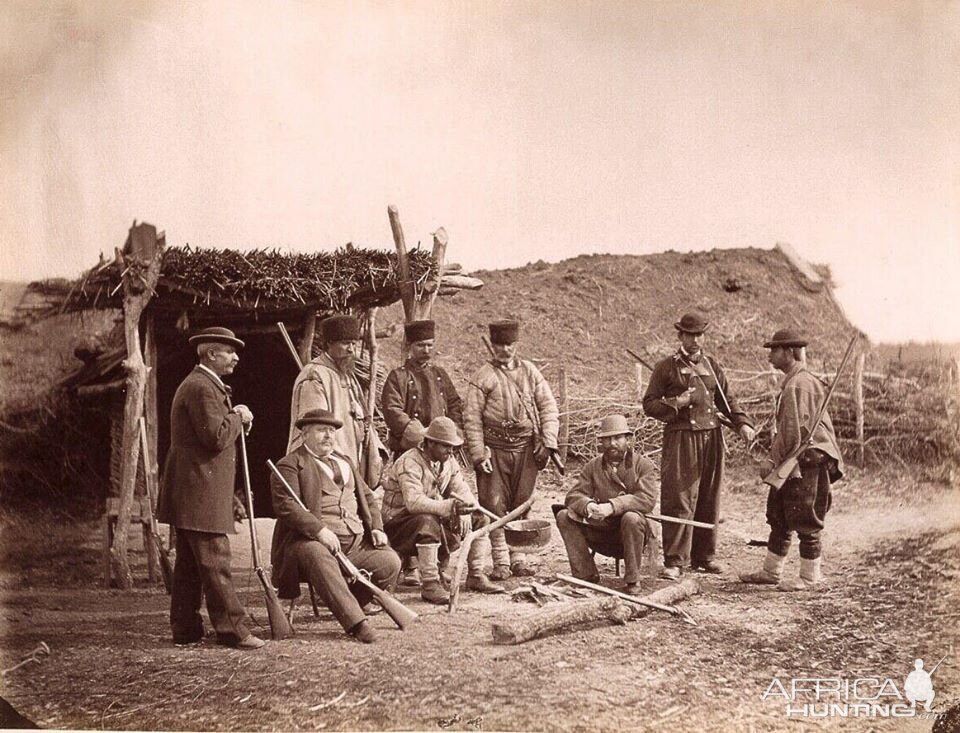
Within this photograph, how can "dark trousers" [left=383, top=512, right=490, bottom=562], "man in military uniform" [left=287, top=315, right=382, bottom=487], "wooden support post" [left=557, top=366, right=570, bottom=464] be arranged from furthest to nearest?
"wooden support post" [left=557, top=366, right=570, bottom=464] < "man in military uniform" [left=287, top=315, right=382, bottom=487] < "dark trousers" [left=383, top=512, right=490, bottom=562]

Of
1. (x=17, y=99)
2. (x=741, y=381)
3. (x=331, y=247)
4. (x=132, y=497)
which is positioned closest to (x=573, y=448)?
(x=741, y=381)

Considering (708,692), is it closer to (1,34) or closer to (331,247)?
(331,247)

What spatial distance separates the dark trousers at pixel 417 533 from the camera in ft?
22.5

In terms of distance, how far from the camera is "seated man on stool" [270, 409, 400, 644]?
21.0ft

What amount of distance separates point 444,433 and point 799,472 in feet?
7.61

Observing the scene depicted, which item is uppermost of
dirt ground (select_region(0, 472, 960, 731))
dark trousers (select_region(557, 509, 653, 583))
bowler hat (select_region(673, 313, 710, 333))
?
bowler hat (select_region(673, 313, 710, 333))

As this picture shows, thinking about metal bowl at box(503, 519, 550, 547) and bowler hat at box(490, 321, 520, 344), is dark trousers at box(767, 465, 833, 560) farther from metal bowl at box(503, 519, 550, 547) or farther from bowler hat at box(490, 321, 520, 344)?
bowler hat at box(490, 321, 520, 344)

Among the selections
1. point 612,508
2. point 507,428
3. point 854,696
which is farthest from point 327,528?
point 854,696

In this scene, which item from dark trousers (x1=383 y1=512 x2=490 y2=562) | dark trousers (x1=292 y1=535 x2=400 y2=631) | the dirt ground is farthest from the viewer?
dark trousers (x1=383 y1=512 x2=490 y2=562)

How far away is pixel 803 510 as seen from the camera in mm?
7090

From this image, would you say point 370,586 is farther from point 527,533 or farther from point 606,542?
point 606,542

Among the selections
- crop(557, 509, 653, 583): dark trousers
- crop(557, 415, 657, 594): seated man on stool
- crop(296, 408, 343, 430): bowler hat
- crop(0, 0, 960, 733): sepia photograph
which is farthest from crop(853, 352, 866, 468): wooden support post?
crop(296, 408, 343, 430): bowler hat

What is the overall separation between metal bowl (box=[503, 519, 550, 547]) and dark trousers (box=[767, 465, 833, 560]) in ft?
4.94

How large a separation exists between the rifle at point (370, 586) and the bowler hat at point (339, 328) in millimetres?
1052
